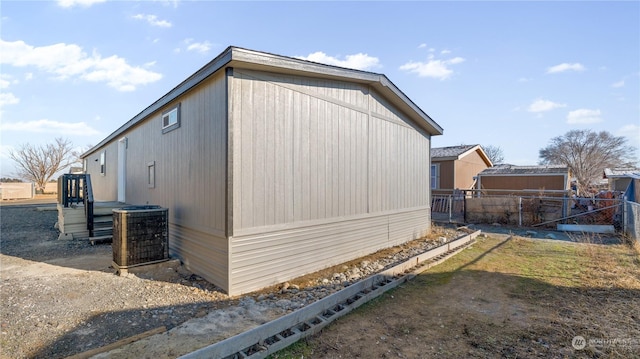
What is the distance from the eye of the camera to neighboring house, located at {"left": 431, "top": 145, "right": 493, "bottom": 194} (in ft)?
51.0

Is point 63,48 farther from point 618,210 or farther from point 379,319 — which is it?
point 618,210

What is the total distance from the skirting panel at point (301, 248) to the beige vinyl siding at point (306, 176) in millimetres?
16

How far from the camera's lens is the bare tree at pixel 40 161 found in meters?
31.8

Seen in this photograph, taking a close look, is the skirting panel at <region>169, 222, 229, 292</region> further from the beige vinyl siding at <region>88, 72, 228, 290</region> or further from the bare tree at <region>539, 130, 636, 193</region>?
the bare tree at <region>539, 130, 636, 193</region>

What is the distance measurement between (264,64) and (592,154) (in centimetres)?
3747

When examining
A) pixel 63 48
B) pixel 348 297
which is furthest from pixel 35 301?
pixel 63 48

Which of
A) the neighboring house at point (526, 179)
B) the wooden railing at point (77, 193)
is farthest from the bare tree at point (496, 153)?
Answer: the wooden railing at point (77, 193)

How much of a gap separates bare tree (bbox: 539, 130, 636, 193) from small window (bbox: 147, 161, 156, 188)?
110 feet

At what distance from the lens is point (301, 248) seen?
5.04m

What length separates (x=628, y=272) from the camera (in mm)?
5156

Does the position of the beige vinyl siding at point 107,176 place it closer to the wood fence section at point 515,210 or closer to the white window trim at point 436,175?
the wood fence section at point 515,210

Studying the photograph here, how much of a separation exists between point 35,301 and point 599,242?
39.2 feet

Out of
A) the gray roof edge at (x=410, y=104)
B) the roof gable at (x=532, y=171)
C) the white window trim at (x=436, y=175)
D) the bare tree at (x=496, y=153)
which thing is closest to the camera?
the gray roof edge at (x=410, y=104)

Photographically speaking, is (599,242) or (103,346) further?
(599,242)
